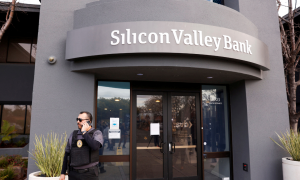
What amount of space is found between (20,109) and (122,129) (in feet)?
25.7

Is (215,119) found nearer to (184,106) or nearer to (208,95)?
(208,95)

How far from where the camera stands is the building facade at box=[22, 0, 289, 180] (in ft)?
15.7

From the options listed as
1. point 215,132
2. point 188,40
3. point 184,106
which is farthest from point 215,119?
point 188,40

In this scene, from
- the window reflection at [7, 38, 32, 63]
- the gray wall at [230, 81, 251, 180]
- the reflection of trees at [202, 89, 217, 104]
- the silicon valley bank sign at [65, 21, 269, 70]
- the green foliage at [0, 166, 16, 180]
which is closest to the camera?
the silicon valley bank sign at [65, 21, 269, 70]

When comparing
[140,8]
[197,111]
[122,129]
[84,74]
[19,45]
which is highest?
[19,45]

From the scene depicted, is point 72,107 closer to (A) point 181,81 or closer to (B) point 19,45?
(A) point 181,81

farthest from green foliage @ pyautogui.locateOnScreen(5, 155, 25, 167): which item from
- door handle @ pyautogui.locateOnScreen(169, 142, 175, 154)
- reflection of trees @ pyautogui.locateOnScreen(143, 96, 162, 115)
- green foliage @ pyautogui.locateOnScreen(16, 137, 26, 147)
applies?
door handle @ pyautogui.locateOnScreen(169, 142, 175, 154)

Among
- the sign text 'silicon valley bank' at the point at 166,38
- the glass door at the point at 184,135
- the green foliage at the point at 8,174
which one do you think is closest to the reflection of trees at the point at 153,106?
the glass door at the point at 184,135

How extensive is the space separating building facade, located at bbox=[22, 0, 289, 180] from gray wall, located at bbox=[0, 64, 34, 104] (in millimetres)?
5042

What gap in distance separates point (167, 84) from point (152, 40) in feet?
7.49

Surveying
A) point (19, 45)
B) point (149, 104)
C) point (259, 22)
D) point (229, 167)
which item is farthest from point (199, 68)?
point (19, 45)

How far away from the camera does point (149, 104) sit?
641 cm

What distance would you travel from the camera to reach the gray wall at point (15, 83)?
29.9 feet

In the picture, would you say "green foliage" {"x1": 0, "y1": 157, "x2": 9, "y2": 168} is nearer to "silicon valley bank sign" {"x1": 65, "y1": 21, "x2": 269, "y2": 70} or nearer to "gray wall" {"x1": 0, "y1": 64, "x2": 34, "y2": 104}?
"gray wall" {"x1": 0, "y1": 64, "x2": 34, "y2": 104}
